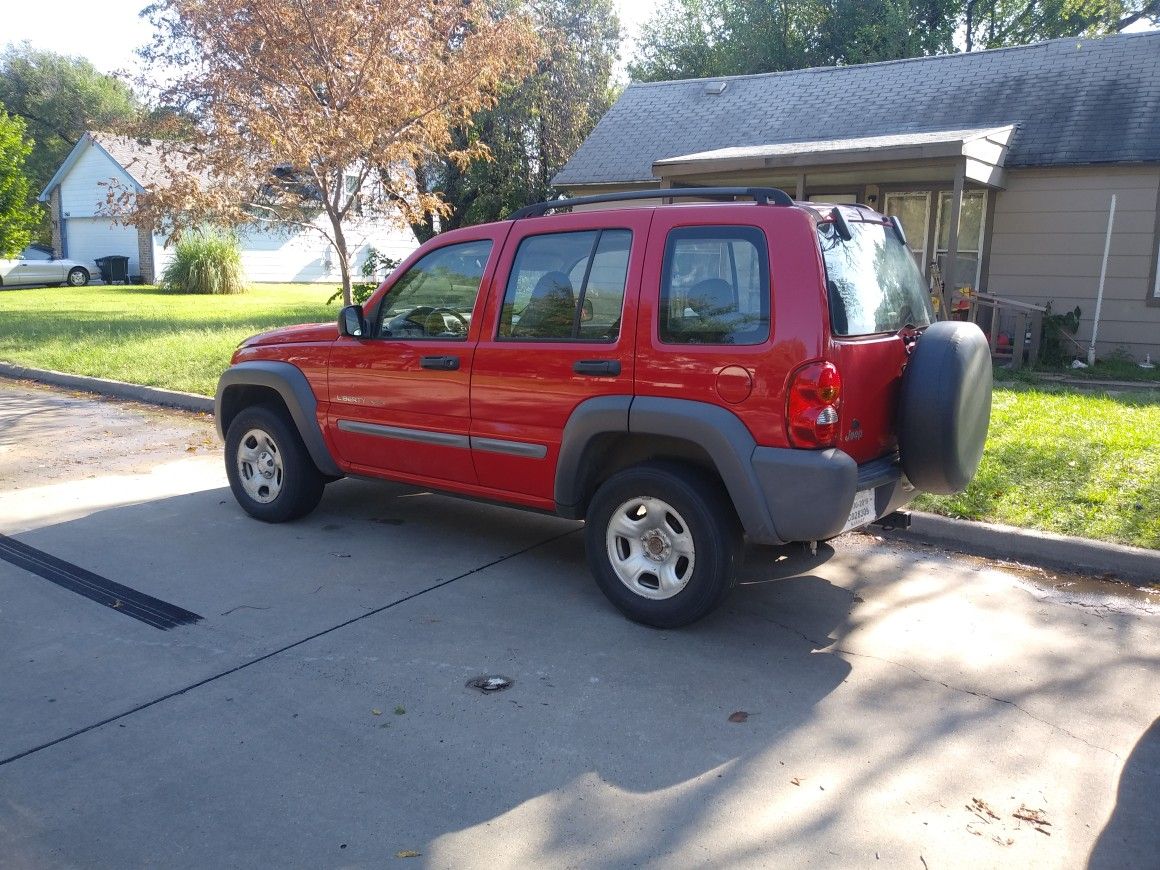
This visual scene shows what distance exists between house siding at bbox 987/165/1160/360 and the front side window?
35.8 feet

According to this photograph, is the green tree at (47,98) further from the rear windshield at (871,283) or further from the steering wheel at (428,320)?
the rear windshield at (871,283)

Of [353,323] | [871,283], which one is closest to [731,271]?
[871,283]

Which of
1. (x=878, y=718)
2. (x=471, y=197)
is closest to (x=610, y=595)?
(x=878, y=718)

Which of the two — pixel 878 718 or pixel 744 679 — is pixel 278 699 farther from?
pixel 878 718

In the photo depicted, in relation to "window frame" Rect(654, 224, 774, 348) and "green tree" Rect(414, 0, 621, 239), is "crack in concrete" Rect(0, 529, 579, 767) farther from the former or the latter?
"green tree" Rect(414, 0, 621, 239)

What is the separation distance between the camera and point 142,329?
16766 millimetres

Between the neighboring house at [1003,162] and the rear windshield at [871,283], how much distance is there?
7.43 metres

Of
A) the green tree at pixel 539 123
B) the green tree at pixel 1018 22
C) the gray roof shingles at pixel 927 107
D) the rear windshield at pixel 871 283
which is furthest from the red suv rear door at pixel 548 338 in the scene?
the green tree at pixel 1018 22

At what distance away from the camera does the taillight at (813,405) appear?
4.02 m

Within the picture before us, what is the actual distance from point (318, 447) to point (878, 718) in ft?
12.2

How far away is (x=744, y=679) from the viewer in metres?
4.05

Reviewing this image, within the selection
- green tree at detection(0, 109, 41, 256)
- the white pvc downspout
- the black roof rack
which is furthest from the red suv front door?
green tree at detection(0, 109, 41, 256)

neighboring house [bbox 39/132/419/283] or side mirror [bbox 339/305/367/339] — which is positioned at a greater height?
neighboring house [bbox 39/132/419/283]

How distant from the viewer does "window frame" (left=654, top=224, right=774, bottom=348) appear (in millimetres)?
4160
